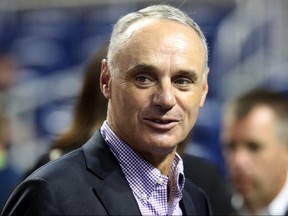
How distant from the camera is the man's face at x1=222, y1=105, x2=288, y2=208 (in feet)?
14.6

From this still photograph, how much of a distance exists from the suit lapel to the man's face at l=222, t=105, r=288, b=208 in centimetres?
197

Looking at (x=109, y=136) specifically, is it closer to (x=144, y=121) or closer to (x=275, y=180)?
(x=144, y=121)

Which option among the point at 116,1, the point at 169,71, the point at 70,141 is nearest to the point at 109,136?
the point at 169,71

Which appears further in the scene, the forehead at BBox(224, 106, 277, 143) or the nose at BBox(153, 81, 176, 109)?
the forehead at BBox(224, 106, 277, 143)

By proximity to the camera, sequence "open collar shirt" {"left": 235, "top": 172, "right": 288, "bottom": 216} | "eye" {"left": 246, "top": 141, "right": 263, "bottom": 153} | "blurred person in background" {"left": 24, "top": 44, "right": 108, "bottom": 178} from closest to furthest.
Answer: "blurred person in background" {"left": 24, "top": 44, "right": 108, "bottom": 178} → "open collar shirt" {"left": 235, "top": 172, "right": 288, "bottom": 216} → "eye" {"left": 246, "top": 141, "right": 263, "bottom": 153}

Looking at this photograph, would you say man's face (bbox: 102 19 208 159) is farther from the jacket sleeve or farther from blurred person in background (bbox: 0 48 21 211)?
blurred person in background (bbox: 0 48 21 211)

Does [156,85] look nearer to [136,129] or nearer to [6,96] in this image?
[136,129]

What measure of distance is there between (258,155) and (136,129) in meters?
2.10

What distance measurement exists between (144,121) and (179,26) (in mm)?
313

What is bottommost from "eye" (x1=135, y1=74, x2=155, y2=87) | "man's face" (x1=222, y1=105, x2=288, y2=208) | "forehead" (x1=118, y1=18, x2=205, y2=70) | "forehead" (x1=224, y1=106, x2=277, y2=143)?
"man's face" (x1=222, y1=105, x2=288, y2=208)

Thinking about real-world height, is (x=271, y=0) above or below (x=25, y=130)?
above

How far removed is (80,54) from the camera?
6.61 metres

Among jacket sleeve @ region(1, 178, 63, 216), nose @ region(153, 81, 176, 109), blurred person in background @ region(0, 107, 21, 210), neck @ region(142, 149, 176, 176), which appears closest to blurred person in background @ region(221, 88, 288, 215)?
blurred person in background @ region(0, 107, 21, 210)

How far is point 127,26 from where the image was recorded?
8.43ft
